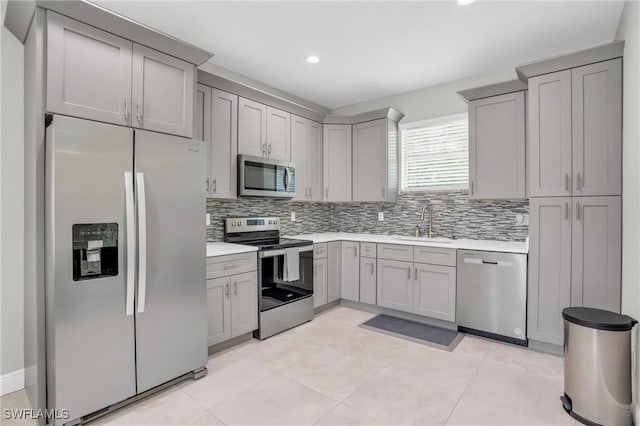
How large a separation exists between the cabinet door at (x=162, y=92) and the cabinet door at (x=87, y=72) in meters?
0.06

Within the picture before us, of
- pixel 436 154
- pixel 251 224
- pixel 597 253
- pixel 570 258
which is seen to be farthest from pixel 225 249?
pixel 597 253

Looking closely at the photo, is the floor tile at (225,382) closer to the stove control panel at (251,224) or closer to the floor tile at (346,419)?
the floor tile at (346,419)

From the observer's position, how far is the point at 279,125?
3816mm

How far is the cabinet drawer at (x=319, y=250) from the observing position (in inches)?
146

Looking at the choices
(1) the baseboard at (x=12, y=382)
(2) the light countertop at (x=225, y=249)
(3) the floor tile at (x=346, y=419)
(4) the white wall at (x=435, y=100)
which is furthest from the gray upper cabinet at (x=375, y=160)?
(1) the baseboard at (x=12, y=382)

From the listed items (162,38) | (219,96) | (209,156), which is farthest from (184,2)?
(209,156)

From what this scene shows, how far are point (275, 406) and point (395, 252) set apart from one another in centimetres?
210

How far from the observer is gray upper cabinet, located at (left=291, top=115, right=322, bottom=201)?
4.04m

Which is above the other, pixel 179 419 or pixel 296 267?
pixel 296 267

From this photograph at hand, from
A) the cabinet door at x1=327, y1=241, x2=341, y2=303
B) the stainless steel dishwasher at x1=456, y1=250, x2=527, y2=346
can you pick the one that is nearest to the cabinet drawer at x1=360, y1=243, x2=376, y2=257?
the cabinet door at x1=327, y1=241, x2=341, y2=303

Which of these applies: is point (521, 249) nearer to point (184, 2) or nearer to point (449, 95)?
point (449, 95)

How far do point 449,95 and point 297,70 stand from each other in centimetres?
182

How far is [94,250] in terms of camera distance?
1.90 meters

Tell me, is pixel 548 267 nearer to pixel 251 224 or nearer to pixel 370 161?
pixel 370 161
